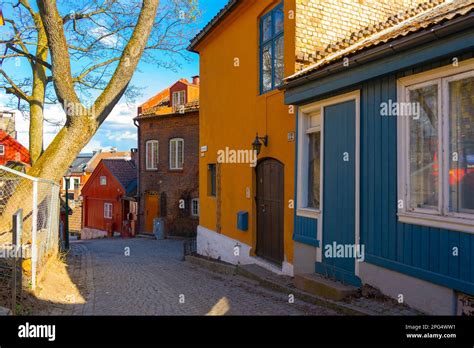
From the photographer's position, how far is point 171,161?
24438 millimetres

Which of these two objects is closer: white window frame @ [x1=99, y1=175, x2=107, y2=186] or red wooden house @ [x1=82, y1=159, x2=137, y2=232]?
red wooden house @ [x1=82, y1=159, x2=137, y2=232]

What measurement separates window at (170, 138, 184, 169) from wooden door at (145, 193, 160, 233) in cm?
242

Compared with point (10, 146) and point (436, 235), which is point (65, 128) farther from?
point (10, 146)

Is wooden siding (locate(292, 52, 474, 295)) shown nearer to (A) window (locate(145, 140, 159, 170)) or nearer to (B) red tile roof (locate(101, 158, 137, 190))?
(A) window (locate(145, 140, 159, 170))

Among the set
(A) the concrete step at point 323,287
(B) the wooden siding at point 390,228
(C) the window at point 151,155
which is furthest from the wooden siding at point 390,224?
(C) the window at point 151,155

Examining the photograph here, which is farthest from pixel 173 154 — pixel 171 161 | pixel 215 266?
pixel 215 266

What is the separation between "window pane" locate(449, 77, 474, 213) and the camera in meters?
4.80

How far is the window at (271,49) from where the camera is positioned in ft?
30.9

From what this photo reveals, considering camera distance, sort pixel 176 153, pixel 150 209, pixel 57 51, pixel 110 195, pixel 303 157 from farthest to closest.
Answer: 1. pixel 110 195
2. pixel 150 209
3. pixel 176 153
4. pixel 57 51
5. pixel 303 157

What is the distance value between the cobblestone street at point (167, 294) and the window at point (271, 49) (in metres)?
4.41

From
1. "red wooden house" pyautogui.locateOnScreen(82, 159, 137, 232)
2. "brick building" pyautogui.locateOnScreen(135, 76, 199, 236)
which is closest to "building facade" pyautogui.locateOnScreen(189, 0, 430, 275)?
"brick building" pyautogui.locateOnScreen(135, 76, 199, 236)

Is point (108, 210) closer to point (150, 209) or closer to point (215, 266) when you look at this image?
point (150, 209)

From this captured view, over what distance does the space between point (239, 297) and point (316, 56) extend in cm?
492

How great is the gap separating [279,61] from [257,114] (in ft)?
4.59
